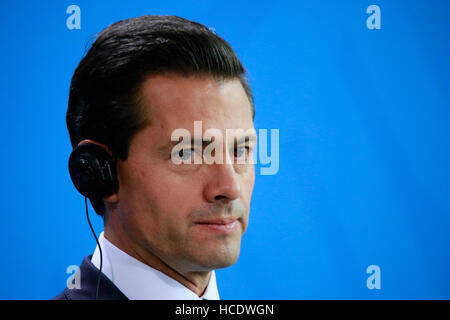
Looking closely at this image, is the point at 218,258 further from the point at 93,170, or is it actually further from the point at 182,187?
the point at 93,170

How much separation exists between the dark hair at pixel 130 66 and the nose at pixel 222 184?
20 cm

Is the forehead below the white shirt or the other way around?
the other way around

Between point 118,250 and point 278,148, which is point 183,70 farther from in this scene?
point 278,148

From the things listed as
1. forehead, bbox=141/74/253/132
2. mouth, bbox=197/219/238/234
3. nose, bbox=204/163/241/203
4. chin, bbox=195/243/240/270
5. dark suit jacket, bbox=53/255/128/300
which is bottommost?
dark suit jacket, bbox=53/255/128/300

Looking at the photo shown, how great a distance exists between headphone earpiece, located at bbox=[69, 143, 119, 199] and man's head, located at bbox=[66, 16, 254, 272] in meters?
0.03

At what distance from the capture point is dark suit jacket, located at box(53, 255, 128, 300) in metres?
1.14

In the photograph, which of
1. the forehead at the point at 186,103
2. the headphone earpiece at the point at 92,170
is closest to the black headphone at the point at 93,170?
the headphone earpiece at the point at 92,170

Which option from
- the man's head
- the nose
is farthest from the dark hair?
the nose

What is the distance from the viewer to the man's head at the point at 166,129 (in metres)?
1.10

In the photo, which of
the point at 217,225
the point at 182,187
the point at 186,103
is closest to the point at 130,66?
the point at 186,103

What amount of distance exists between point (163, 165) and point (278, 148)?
105 centimetres

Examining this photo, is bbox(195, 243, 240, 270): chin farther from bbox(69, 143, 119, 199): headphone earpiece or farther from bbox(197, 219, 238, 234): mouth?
bbox(69, 143, 119, 199): headphone earpiece
